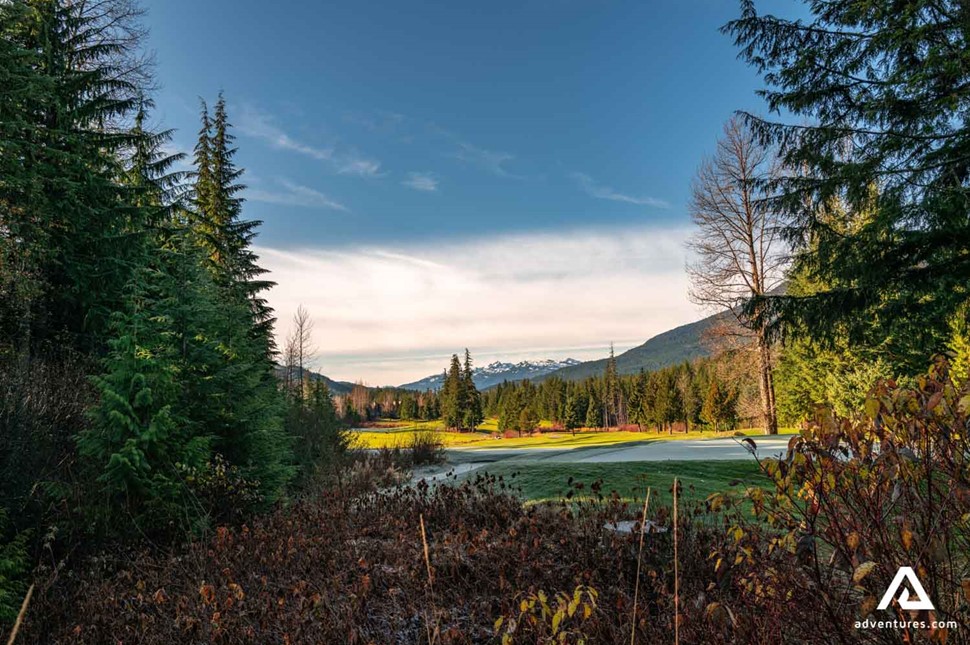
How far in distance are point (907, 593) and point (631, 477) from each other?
7.18 metres

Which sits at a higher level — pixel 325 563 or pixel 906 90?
pixel 906 90

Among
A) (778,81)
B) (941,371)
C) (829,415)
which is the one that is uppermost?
(778,81)

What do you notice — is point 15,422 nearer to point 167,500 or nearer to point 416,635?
point 167,500

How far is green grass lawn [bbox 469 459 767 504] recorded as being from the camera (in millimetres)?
7750

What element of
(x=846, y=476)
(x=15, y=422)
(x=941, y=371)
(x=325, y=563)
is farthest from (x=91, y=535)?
(x=941, y=371)

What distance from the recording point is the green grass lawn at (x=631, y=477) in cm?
775

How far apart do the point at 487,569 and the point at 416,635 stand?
106 cm

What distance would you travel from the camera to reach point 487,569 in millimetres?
4434

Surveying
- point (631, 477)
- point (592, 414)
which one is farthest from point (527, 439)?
point (631, 477)

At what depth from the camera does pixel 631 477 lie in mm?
8742

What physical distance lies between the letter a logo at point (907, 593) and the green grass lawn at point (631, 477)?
5.19m

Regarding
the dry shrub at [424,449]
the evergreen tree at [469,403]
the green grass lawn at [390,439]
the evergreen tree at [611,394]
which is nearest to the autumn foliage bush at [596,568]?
the dry shrub at [424,449]

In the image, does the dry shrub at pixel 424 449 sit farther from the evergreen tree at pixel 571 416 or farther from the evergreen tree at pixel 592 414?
the evergreen tree at pixel 592 414

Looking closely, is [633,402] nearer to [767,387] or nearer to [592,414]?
[592,414]
